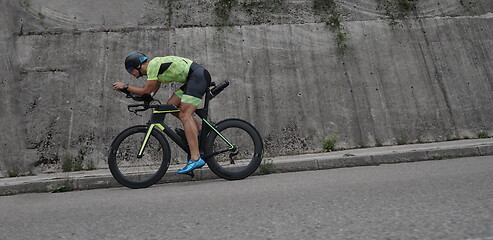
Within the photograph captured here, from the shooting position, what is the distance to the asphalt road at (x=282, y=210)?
2.59 metres

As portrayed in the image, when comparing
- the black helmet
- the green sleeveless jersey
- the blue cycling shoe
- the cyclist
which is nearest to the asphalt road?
the blue cycling shoe

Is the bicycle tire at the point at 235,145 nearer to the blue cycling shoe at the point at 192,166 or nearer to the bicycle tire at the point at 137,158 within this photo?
the blue cycling shoe at the point at 192,166

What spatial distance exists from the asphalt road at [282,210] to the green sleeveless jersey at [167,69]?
1.37 m

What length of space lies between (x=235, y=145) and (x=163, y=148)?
2.96 feet

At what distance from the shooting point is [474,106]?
9.07m

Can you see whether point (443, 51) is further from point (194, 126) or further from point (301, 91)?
point (194, 126)

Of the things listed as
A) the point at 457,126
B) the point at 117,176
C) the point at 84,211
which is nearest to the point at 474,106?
the point at 457,126

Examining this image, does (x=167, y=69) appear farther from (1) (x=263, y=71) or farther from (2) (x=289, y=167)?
(1) (x=263, y=71)

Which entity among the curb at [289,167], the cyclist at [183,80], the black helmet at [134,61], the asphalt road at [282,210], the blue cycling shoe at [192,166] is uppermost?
the black helmet at [134,61]

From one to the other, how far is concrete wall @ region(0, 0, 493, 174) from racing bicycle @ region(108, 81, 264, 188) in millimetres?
2789

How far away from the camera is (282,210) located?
3229 mm

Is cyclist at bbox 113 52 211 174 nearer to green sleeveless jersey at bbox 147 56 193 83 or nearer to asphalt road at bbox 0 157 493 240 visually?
green sleeveless jersey at bbox 147 56 193 83

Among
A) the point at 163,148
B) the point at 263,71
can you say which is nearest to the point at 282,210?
the point at 163,148


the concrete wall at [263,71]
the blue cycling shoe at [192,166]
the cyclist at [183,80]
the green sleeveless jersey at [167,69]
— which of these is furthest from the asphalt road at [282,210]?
the concrete wall at [263,71]
